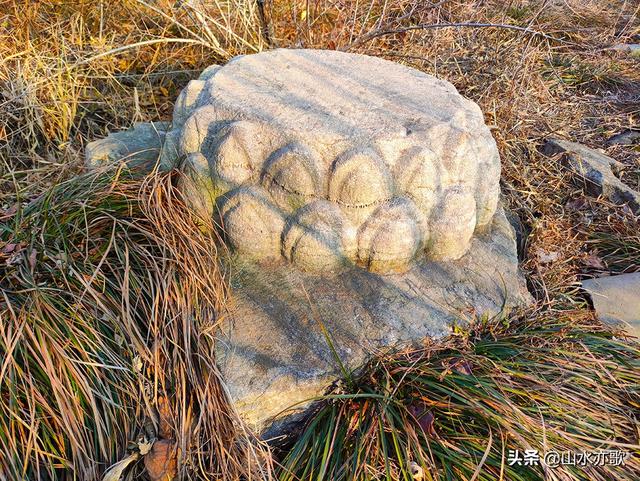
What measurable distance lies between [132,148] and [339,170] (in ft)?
3.68

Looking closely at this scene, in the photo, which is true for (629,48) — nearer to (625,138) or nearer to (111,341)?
(625,138)

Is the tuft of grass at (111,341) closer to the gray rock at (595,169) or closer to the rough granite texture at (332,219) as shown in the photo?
the rough granite texture at (332,219)

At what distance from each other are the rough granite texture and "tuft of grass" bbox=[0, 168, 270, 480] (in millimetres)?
100

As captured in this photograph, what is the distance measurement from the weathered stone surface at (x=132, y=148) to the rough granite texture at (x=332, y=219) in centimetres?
28

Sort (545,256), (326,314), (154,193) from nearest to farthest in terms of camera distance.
Result: (326,314) < (154,193) < (545,256)

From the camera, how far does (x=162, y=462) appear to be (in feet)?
4.84

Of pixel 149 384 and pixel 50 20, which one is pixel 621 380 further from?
pixel 50 20

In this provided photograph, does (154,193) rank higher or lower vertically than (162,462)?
higher

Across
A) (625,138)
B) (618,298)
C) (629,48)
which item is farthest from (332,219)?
(629,48)

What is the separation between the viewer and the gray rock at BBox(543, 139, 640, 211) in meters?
2.68

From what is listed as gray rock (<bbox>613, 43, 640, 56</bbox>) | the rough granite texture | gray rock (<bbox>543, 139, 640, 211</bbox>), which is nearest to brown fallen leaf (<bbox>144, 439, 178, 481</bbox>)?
the rough granite texture

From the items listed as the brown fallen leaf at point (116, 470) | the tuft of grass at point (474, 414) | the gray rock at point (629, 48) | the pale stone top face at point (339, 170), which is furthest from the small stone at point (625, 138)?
the brown fallen leaf at point (116, 470)

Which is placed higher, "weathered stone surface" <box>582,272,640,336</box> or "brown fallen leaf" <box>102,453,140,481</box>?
"brown fallen leaf" <box>102,453,140,481</box>

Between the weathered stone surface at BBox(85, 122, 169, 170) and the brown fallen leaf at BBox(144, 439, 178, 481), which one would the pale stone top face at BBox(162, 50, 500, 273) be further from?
the brown fallen leaf at BBox(144, 439, 178, 481)
